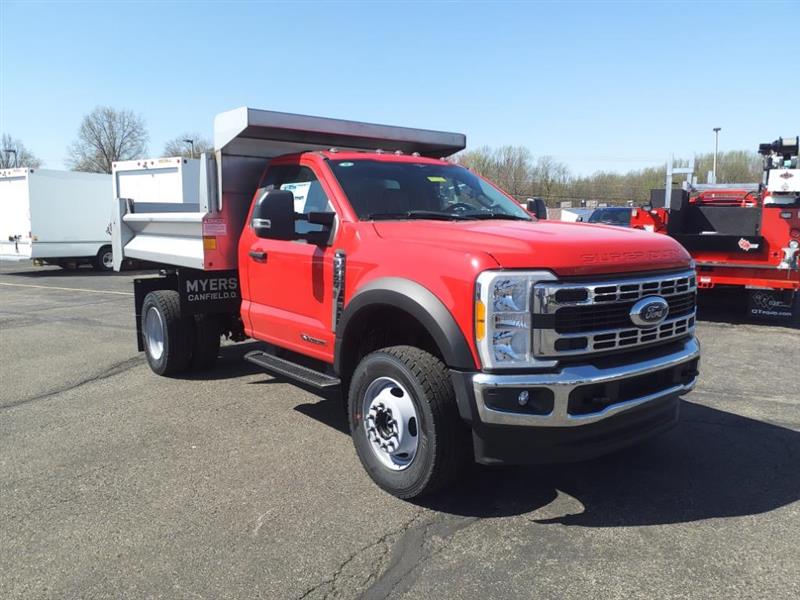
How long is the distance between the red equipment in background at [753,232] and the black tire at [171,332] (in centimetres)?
762

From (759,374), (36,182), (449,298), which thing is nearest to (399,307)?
(449,298)

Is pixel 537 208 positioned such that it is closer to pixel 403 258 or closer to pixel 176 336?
pixel 403 258

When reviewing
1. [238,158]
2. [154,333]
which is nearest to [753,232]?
[238,158]

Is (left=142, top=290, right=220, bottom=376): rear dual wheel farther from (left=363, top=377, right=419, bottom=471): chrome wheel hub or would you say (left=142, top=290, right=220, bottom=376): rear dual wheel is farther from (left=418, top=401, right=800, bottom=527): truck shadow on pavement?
(left=418, top=401, right=800, bottom=527): truck shadow on pavement

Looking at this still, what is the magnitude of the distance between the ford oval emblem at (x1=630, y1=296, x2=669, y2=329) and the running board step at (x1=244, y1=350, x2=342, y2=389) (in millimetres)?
2029

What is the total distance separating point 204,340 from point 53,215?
1504cm

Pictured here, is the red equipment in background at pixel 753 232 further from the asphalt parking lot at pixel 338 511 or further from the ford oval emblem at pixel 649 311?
the ford oval emblem at pixel 649 311

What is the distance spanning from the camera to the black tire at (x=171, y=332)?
259 inches

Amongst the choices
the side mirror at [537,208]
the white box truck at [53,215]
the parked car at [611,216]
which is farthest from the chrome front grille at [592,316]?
the white box truck at [53,215]

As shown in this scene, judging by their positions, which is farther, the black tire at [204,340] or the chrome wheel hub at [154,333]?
the chrome wheel hub at [154,333]

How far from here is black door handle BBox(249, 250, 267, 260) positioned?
212 inches

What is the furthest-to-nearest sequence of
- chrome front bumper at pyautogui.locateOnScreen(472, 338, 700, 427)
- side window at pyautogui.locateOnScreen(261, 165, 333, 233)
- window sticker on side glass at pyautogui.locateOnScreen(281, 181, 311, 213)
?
window sticker on side glass at pyautogui.locateOnScreen(281, 181, 311, 213) → side window at pyautogui.locateOnScreen(261, 165, 333, 233) → chrome front bumper at pyautogui.locateOnScreen(472, 338, 700, 427)

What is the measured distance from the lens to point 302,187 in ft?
17.3

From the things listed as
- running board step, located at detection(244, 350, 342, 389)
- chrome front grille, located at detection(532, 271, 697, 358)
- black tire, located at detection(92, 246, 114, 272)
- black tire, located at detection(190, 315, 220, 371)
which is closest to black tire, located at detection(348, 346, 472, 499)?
chrome front grille, located at detection(532, 271, 697, 358)
